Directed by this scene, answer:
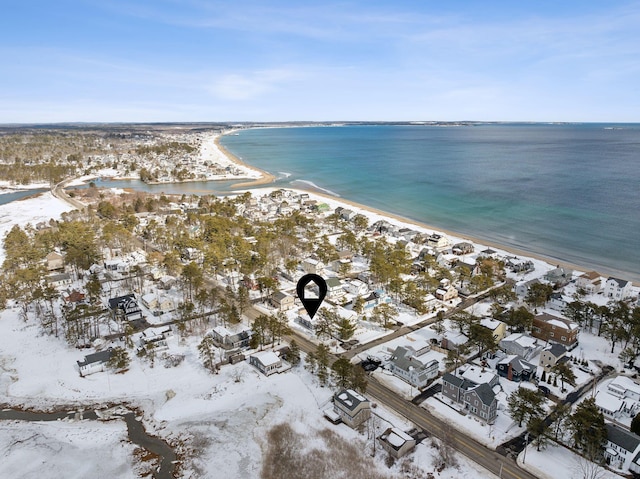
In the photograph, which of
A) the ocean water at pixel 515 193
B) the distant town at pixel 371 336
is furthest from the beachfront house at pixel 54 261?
the ocean water at pixel 515 193

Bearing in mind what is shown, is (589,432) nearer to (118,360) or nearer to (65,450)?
(65,450)

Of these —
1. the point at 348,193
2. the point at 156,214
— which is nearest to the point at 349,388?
the point at 156,214

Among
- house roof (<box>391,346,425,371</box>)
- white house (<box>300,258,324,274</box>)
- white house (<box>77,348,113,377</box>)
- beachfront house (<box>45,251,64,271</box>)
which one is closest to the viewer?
house roof (<box>391,346,425,371</box>)

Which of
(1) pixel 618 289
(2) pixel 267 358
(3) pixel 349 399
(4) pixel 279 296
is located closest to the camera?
(3) pixel 349 399

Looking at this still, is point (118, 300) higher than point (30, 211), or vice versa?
point (30, 211)

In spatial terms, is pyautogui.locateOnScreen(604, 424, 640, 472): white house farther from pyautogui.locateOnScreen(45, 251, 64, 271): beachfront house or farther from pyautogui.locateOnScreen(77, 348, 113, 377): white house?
pyautogui.locateOnScreen(45, 251, 64, 271): beachfront house

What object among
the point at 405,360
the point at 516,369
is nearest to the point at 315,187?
the point at 405,360

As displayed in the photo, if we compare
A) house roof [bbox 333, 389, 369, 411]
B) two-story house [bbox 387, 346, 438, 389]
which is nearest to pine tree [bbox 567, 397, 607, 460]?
two-story house [bbox 387, 346, 438, 389]
